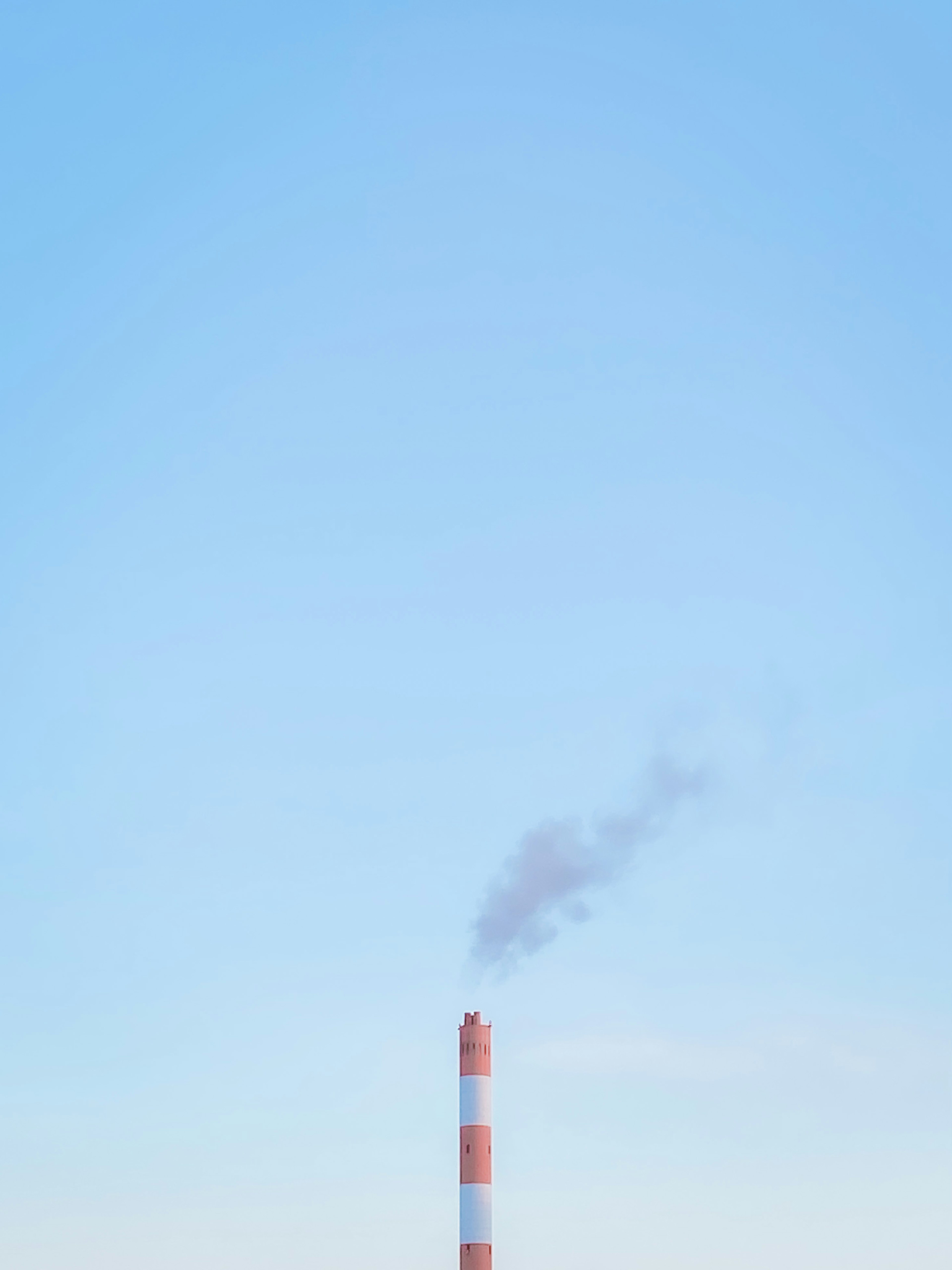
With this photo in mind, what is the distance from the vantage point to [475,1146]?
7088 cm

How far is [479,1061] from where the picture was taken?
240 feet

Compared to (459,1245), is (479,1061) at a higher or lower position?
higher

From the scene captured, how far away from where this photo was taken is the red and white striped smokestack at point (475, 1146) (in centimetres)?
6919

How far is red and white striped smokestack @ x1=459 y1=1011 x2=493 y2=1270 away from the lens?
227 ft

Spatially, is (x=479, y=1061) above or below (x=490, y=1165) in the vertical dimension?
above

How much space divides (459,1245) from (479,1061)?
767 cm

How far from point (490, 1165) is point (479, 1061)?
4460mm

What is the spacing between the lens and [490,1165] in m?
70.9

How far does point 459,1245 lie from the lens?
2741 inches
